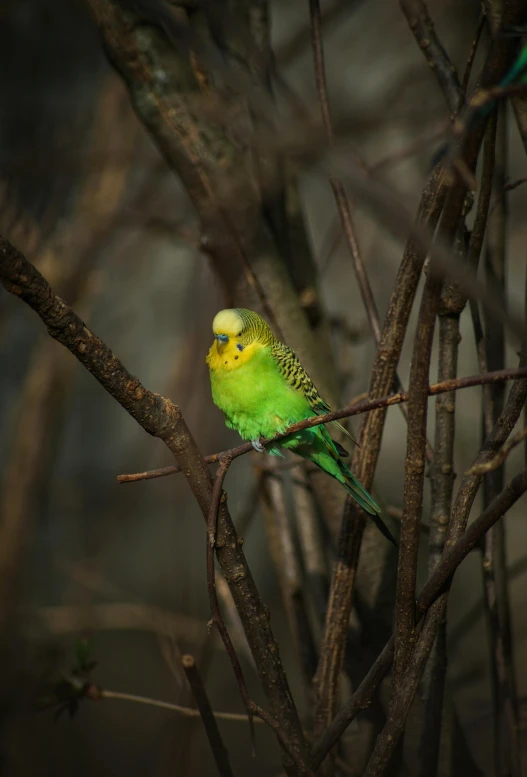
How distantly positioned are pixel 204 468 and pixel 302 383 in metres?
1.00

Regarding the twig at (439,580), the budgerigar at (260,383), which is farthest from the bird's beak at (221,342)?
the twig at (439,580)

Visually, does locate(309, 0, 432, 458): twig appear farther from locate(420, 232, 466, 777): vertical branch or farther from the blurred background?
the blurred background

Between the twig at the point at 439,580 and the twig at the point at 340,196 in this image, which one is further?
the twig at the point at 340,196

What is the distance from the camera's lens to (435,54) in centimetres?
185

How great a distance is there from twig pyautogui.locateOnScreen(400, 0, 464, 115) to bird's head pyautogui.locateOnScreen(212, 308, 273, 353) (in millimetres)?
892

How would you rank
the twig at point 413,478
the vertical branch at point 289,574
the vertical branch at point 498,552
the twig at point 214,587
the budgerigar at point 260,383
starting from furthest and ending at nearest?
the budgerigar at point 260,383, the vertical branch at point 289,574, the vertical branch at point 498,552, the twig at point 214,587, the twig at point 413,478

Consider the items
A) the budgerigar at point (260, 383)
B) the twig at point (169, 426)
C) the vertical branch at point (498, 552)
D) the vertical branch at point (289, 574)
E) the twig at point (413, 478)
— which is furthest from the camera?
the budgerigar at point (260, 383)

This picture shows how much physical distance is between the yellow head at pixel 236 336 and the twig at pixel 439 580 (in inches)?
45.4

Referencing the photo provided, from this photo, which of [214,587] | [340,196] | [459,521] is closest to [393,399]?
[459,521]

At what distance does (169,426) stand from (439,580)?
62 centimetres

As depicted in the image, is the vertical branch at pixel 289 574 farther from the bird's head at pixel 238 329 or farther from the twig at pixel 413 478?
the twig at pixel 413 478

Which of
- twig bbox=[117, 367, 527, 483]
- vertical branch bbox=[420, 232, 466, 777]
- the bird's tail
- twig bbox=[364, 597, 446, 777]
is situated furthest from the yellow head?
twig bbox=[364, 597, 446, 777]

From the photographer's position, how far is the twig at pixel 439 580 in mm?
1253

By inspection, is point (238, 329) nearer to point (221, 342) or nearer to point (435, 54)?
point (221, 342)
